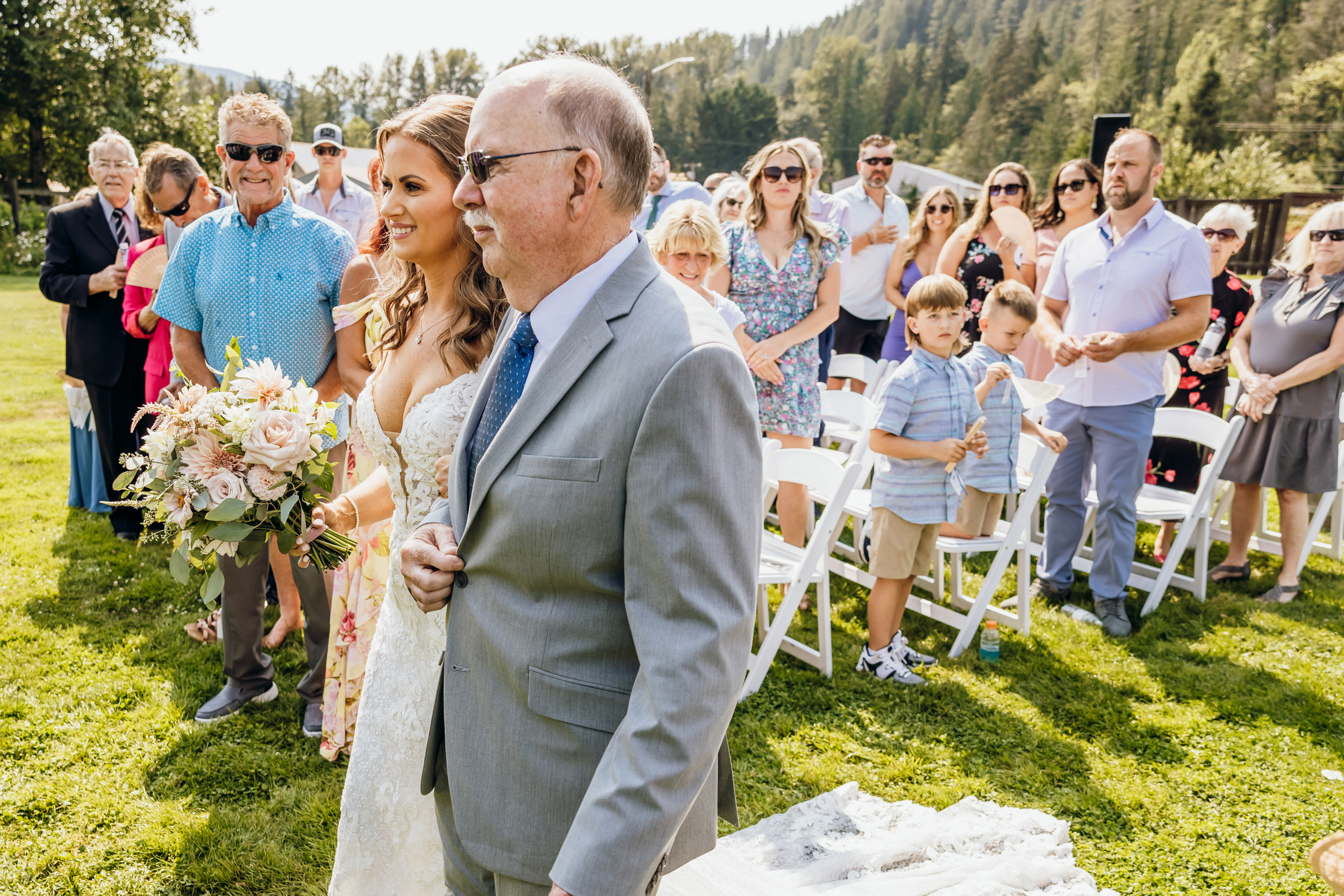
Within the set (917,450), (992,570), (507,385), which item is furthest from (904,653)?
(507,385)

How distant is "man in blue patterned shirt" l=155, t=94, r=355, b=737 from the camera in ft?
12.2

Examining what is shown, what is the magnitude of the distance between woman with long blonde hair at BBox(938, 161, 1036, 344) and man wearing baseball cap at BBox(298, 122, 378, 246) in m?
4.71

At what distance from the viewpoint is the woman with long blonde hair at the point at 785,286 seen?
5.25 metres

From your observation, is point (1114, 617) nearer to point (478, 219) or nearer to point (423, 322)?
point (423, 322)

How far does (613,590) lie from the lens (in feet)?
4.26

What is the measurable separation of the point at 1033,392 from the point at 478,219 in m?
4.09

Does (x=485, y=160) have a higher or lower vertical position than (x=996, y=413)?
higher

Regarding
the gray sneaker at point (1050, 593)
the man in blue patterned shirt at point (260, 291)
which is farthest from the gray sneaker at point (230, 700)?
the gray sneaker at point (1050, 593)

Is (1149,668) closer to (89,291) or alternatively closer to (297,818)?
(297,818)

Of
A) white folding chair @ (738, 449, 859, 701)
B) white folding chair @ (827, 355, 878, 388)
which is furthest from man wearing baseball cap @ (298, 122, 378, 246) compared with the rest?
white folding chair @ (738, 449, 859, 701)

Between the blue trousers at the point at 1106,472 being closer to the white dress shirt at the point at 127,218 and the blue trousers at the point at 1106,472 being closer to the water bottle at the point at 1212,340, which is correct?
the water bottle at the point at 1212,340

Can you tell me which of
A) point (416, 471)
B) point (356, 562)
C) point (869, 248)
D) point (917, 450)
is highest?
point (869, 248)

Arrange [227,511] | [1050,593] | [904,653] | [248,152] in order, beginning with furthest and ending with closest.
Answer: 1. [1050,593]
2. [904,653]
3. [248,152]
4. [227,511]

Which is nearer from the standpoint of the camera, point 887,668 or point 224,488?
point 224,488
